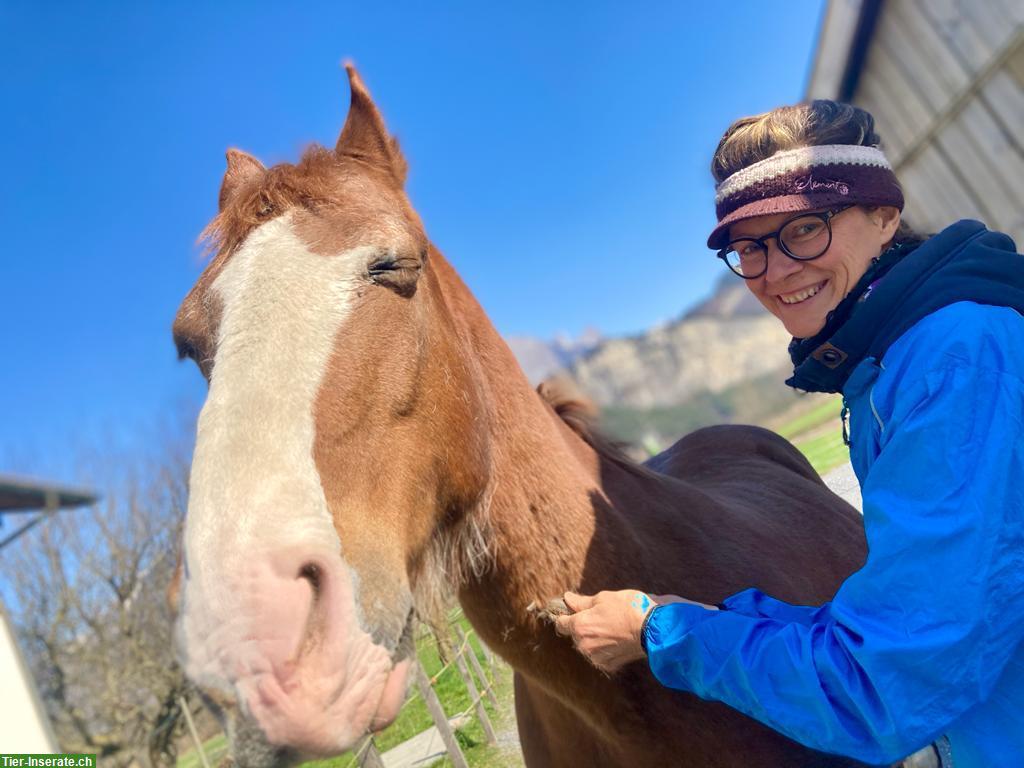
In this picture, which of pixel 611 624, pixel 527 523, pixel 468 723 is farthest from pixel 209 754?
pixel 611 624

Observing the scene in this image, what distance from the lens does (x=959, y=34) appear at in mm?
3635

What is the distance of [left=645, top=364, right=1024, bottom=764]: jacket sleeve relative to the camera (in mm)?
1210

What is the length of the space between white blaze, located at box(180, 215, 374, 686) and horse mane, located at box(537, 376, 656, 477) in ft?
4.86

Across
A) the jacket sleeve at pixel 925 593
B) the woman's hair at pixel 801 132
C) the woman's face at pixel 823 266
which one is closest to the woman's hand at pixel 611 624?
the jacket sleeve at pixel 925 593

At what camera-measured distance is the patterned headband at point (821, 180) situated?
1.83m

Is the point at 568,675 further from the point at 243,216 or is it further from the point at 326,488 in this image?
the point at 243,216

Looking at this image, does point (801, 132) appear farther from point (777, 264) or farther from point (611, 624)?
point (611, 624)

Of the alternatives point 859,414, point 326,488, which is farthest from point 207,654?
point 859,414

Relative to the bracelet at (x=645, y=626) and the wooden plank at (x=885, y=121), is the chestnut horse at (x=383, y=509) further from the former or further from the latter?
the wooden plank at (x=885, y=121)

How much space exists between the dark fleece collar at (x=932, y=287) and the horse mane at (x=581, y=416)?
1389 millimetres

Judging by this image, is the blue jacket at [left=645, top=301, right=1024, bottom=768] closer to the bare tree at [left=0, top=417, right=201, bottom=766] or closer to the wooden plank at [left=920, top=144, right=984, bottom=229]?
the wooden plank at [left=920, top=144, right=984, bottom=229]

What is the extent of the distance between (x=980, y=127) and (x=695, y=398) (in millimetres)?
92992

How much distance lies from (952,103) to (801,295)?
2.87m

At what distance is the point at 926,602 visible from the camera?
1.22m
